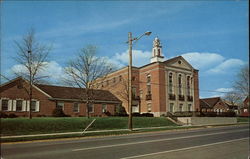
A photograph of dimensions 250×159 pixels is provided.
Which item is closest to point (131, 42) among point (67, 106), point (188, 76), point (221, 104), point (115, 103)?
Result: point (67, 106)

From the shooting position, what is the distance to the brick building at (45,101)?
1307 inches

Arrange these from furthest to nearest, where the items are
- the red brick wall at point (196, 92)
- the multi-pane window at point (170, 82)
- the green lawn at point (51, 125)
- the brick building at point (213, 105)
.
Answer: the brick building at point (213, 105) → the red brick wall at point (196, 92) → the multi-pane window at point (170, 82) → the green lawn at point (51, 125)

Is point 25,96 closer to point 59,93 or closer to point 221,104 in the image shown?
point 59,93

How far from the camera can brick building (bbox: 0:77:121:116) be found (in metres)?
33.2

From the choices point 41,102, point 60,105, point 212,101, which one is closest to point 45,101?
point 41,102

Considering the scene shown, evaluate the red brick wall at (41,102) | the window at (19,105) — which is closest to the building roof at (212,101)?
the red brick wall at (41,102)

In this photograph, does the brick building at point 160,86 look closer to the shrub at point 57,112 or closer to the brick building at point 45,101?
the brick building at point 45,101

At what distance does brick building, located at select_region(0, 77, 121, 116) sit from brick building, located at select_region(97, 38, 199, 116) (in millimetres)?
4831

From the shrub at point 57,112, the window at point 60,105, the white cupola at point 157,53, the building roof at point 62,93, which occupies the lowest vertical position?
the shrub at point 57,112

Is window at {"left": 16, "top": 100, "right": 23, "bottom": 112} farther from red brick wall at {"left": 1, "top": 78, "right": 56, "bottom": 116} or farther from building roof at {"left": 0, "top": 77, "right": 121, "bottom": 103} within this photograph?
building roof at {"left": 0, "top": 77, "right": 121, "bottom": 103}

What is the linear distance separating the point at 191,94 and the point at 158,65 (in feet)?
34.6

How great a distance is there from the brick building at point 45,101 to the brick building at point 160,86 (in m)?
4.83

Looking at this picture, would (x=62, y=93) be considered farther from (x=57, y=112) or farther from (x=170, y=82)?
(x=170, y=82)

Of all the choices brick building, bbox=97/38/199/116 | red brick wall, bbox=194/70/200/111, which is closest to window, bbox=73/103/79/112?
brick building, bbox=97/38/199/116
